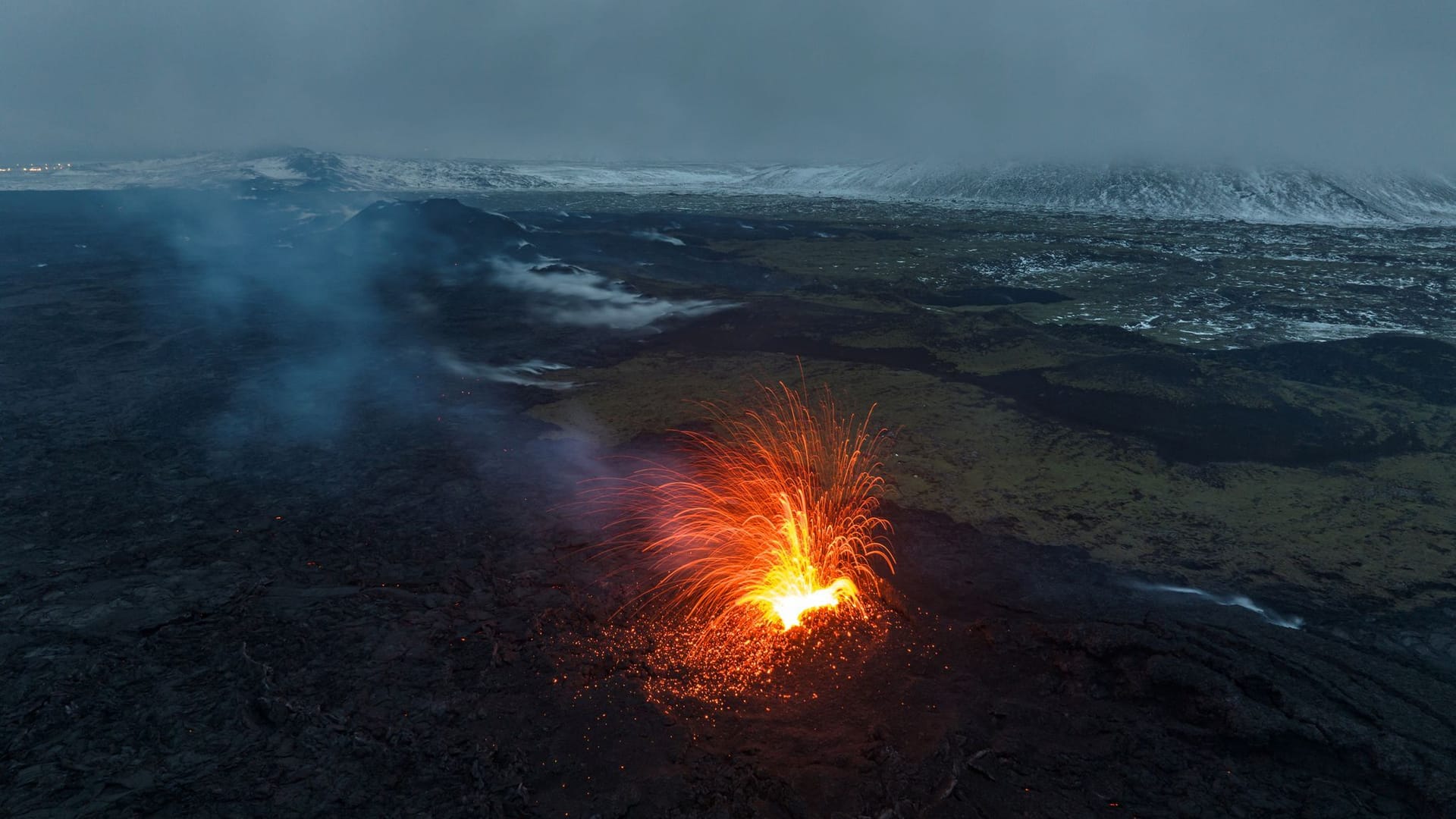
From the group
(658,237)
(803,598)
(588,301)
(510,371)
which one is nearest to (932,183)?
(658,237)

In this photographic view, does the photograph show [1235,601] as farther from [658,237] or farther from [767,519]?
[658,237]

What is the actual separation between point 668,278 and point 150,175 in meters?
168

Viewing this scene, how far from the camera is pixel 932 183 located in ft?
409

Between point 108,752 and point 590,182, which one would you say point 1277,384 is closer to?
point 108,752

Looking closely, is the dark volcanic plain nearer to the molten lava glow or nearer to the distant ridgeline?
the molten lava glow

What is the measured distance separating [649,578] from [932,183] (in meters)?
127

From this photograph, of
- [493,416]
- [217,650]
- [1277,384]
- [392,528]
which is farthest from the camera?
[1277,384]

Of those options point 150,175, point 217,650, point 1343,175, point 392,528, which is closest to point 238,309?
point 392,528

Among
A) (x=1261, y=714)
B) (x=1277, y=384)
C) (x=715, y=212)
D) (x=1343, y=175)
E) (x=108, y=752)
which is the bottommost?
(x=108, y=752)

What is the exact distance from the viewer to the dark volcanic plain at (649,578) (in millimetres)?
6691

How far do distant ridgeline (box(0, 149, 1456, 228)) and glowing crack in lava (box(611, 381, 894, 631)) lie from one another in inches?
3495

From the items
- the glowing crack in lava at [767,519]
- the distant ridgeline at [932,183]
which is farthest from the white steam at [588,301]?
the distant ridgeline at [932,183]

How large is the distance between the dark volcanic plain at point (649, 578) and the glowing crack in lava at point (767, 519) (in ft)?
2.62

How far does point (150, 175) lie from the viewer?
151 m
